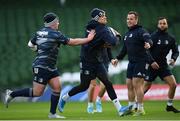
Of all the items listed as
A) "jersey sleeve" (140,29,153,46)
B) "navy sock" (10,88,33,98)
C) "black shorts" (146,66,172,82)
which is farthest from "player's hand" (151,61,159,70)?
"navy sock" (10,88,33,98)

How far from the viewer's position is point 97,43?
47.2 ft

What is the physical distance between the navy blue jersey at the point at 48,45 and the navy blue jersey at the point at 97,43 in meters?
1.07

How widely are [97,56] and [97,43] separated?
1.17 ft

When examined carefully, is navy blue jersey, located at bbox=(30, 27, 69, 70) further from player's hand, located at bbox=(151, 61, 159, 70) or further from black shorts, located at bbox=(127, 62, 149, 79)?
player's hand, located at bbox=(151, 61, 159, 70)

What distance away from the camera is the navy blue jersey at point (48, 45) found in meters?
13.4

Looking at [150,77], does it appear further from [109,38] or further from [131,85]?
[109,38]

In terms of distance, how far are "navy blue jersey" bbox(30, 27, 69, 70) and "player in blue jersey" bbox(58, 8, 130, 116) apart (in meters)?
1.09

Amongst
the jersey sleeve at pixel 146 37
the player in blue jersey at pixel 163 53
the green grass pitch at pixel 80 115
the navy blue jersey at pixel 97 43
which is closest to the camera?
the green grass pitch at pixel 80 115

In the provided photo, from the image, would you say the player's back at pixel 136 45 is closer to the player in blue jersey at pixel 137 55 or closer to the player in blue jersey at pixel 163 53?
the player in blue jersey at pixel 137 55

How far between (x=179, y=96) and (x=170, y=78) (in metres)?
6.71

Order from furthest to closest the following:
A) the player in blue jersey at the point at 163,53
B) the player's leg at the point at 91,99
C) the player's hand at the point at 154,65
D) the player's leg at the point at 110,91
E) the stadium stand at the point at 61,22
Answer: the stadium stand at the point at 61,22, the player in blue jersey at the point at 163,53, the player's hand at the point at 154,65, the player's leg at the point at 91,99, the player's leg at the point at 110,91

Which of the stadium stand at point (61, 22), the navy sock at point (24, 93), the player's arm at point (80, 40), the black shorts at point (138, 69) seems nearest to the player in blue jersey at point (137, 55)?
the black shorts at point (138, 69)

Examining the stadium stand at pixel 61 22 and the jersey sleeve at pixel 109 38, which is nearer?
the jersey sleeve at pixel 109 38

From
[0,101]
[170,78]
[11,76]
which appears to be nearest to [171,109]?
[170,78]
